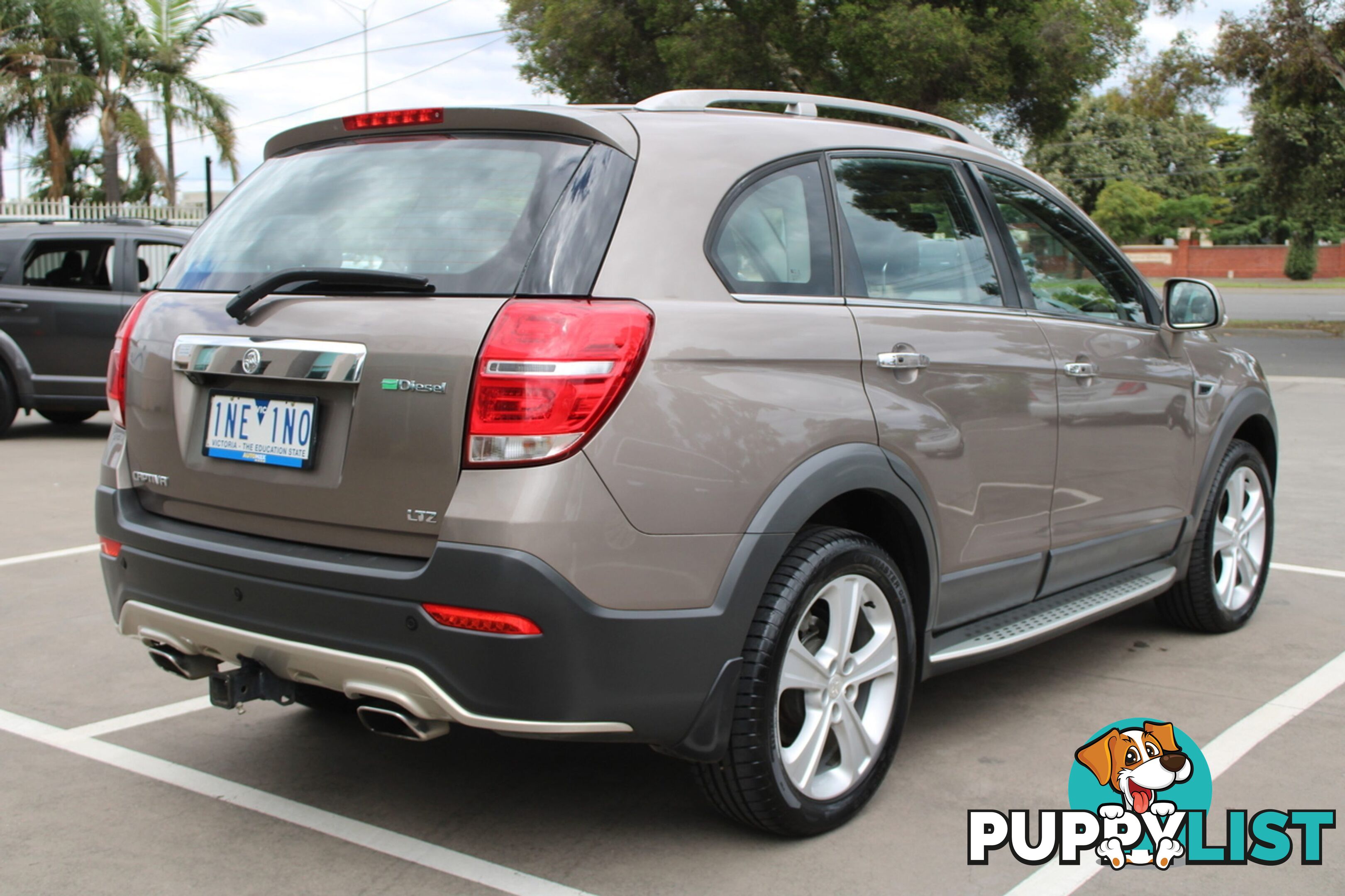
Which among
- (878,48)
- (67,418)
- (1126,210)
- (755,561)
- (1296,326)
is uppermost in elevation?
(878,48)

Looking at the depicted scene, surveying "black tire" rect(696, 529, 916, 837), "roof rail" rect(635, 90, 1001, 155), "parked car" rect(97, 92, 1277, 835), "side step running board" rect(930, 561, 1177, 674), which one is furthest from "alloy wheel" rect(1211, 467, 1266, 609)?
"black tire" rect(696, 529, 916, 837)

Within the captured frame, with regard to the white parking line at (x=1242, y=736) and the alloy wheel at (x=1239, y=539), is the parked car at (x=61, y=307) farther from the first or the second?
the white parking line at (x=1242, y=736)

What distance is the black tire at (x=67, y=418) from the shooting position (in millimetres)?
12031

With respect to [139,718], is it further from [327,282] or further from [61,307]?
[61,307]

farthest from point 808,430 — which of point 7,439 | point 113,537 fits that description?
point 7,439

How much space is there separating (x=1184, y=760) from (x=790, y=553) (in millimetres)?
1491

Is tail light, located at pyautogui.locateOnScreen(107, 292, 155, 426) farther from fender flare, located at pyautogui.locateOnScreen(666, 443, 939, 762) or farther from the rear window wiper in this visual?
fender flare, located at pyautogui.locateOnScreen(666, 443, 939, 762)

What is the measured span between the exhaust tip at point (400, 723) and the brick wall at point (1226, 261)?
69.6m

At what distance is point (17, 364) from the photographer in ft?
35.5

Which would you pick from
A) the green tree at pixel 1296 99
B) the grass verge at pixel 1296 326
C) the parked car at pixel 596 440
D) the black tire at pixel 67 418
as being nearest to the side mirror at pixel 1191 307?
the parked car at pixel 596 440

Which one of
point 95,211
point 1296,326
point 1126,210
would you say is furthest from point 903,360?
point 1126,210

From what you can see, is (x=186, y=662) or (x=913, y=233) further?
(x=913, y=233)

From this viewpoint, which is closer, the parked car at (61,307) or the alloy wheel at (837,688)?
the alloy wheel at (837,688)

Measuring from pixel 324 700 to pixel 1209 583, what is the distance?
10.8 ft
